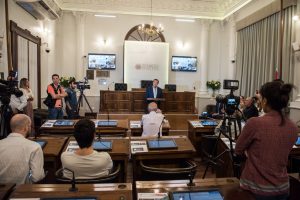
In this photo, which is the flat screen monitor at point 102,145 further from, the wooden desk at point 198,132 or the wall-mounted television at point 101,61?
the wall-mounted television at point 101,61

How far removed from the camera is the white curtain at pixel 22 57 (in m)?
6.29

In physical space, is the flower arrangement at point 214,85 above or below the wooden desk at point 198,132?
above

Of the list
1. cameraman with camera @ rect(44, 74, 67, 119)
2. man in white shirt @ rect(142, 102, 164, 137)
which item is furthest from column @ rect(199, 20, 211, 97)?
man in white shirt @ rect(142, 102, 164, 137)

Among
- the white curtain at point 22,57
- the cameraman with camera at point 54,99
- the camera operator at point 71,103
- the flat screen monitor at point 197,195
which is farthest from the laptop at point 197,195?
the camera operator at point 71,103

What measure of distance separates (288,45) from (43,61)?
22.1ft

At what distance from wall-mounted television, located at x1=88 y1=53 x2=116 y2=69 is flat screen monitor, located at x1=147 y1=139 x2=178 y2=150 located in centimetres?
704

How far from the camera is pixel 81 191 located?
148 cm

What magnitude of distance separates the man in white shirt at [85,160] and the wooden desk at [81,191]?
0.40 metres

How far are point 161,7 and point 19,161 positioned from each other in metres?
8.56

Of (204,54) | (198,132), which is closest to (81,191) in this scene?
(198,132)

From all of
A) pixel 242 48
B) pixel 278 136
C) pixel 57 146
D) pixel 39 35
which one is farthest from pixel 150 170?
pixel 242 48

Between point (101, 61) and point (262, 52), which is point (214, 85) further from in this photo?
point (101, 61)

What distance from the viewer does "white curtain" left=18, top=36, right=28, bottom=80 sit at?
6.29m

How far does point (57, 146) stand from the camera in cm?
277
